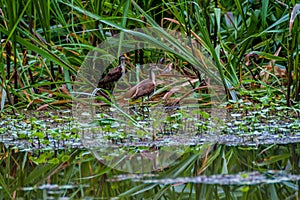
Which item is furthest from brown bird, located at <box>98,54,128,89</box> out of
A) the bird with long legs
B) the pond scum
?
the pond scum

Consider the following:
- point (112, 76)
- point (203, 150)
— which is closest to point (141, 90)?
point (112, 76)

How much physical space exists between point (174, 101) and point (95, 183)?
4.24ft

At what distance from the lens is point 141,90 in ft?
9.62

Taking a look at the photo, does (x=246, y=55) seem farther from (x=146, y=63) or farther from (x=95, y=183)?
(x=95, y=183)

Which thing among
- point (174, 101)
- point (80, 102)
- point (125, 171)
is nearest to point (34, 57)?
point (80, 102)

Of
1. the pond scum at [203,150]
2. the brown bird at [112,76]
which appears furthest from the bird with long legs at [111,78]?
the pond scum at [203,150]

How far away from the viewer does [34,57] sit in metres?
3.27

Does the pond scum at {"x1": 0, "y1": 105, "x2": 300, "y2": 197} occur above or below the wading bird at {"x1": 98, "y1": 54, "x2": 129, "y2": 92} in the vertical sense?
below

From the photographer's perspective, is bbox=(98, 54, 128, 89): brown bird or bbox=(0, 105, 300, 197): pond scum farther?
bbox=(98, 54, 128, 89): brown bird

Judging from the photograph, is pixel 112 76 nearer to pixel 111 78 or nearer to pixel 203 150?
pixel 111 78

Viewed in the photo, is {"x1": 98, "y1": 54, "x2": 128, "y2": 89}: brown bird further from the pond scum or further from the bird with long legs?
the pond scum

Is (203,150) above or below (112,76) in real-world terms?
below

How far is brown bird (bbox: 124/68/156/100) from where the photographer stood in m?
2.93

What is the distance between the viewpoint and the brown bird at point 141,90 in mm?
2926
